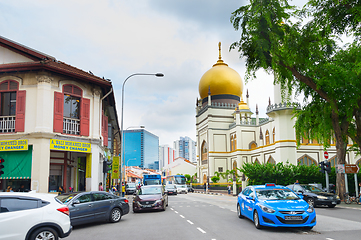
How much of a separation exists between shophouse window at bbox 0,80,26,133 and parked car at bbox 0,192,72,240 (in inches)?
445

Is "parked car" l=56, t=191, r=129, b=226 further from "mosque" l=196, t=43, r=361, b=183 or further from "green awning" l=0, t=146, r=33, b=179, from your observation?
"mosque" l=196, t=43, r=361, b=183

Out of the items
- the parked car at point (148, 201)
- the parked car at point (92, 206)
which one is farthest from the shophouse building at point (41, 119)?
the parked car at point (92, 206)

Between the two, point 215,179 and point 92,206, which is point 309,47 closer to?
point 92,206

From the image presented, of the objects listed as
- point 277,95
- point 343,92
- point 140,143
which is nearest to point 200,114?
point 277,95

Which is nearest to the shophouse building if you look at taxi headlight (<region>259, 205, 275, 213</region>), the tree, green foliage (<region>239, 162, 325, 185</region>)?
the tree

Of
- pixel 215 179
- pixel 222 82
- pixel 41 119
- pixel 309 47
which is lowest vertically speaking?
pixel 215 179

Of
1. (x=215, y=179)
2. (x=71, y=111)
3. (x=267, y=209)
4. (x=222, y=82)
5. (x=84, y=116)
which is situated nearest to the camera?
(x=267, y=209)

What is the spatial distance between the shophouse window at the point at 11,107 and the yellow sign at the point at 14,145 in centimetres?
68

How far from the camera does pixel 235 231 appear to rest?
10.6m

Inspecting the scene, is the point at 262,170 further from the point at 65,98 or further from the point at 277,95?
the point at 65,98

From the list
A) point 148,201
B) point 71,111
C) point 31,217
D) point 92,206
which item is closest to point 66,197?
point 92,206

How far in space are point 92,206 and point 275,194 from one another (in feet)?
23.1

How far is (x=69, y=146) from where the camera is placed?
18969 mm

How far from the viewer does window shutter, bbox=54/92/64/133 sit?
738 inches
